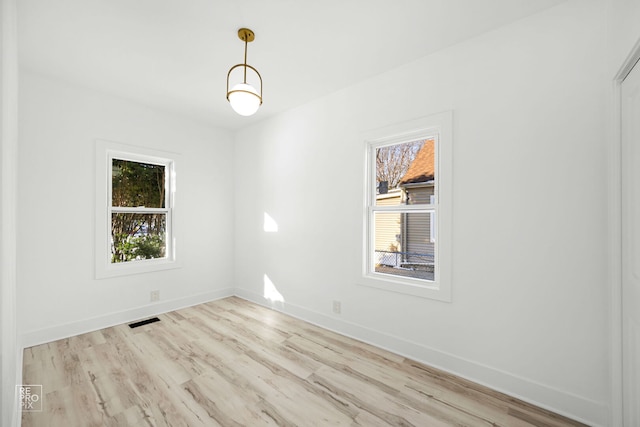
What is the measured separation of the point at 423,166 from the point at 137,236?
3.53 m

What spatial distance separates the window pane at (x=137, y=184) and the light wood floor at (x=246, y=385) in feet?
5.08

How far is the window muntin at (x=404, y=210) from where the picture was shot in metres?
2.53

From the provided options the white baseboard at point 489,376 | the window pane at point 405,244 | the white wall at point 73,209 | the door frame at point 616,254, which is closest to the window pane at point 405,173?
the window pane at point 405,244

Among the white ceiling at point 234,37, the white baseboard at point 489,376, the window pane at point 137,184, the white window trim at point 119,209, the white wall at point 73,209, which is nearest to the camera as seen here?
the white baseboard at point 489,376

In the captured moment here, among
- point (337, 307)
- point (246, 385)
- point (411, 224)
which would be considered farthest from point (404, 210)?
point (246, 385)

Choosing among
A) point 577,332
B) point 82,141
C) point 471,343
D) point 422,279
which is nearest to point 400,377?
point 471,343

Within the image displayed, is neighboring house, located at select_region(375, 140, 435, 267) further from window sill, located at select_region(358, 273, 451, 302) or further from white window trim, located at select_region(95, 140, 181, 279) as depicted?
white window trim, located at select_region(95, 140, 181, 279)

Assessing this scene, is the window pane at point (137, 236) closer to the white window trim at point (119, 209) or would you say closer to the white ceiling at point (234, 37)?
the white window trim at point (119, 209)

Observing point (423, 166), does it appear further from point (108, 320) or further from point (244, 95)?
point (108, 320)

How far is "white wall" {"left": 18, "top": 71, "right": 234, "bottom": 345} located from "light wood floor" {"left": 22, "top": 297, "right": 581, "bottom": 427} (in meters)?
0.37

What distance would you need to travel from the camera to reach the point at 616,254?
1569 millimetres

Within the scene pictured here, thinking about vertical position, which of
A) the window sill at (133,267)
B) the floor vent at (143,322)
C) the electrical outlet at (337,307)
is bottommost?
the floor vent at (143,322)

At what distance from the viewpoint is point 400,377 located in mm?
2211

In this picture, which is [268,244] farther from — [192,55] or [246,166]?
[192,55]
